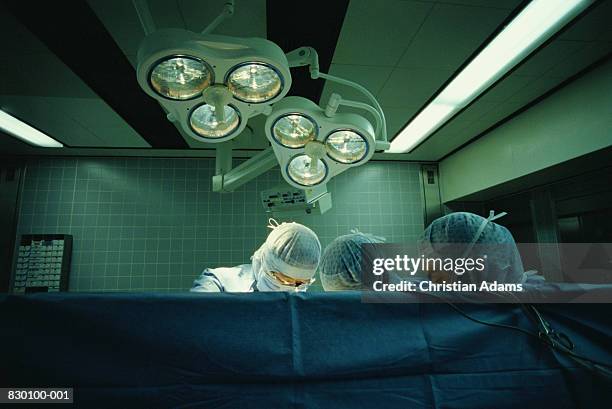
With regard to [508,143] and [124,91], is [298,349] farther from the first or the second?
[508,143]

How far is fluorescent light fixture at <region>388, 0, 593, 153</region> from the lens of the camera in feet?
5.51

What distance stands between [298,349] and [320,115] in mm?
804

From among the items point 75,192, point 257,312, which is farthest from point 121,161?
point 257,312

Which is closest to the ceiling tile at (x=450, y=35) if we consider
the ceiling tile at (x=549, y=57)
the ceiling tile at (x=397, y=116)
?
the ceiling tile at (x=549, y=57)

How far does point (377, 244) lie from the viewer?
4.19 ft

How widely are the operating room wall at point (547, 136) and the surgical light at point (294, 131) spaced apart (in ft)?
6.33

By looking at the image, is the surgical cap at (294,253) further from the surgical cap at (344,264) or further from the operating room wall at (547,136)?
the operating room wall at (547,136)

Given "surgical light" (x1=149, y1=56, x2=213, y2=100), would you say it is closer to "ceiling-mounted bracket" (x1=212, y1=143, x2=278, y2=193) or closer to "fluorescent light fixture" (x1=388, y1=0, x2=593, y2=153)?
"ceiling-mounted bracket" (x1=212, y1=143, x2=278, y2=193)

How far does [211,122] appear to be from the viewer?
4.34 ft

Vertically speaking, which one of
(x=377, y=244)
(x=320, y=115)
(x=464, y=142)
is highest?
(x=464, y=142)

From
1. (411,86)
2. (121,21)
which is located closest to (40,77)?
(121,21)

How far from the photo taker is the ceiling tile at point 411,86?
7.26 ft

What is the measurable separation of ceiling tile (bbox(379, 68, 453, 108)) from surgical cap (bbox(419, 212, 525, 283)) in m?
1.40

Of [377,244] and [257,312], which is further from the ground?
[377,244]
